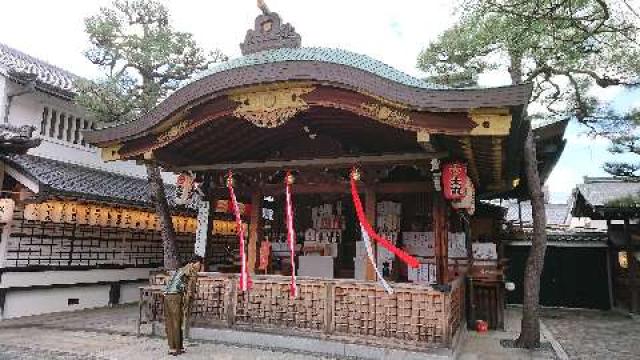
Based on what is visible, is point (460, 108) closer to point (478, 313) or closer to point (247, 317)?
point (247, 317)

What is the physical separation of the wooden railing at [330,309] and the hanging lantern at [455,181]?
183 centimetres

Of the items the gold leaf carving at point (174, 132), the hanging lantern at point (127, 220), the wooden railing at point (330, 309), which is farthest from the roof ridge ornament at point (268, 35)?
the hanging lantern at point (127, 220)

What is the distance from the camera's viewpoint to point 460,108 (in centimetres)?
715

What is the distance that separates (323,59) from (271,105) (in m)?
1.33

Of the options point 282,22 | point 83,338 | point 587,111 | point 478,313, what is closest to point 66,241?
point 83,338

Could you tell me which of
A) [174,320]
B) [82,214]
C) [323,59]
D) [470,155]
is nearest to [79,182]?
[82,214]

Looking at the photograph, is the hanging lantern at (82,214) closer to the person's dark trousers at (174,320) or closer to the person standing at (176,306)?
the person standing at (176,306)

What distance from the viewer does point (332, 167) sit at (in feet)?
33.4

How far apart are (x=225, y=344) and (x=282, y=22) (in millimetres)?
7232

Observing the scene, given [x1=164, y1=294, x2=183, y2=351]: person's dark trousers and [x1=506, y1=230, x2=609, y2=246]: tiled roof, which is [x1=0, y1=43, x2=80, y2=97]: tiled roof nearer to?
[x1=164, y1=294, x2=183, y2=351]: person's dark trousers

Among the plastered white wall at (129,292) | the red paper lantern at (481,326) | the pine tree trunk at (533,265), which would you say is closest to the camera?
the pine tree trunk at (533,265)

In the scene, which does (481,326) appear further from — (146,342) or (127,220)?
(127,220)

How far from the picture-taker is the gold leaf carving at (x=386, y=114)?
7.91 metres

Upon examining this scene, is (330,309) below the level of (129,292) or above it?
above
